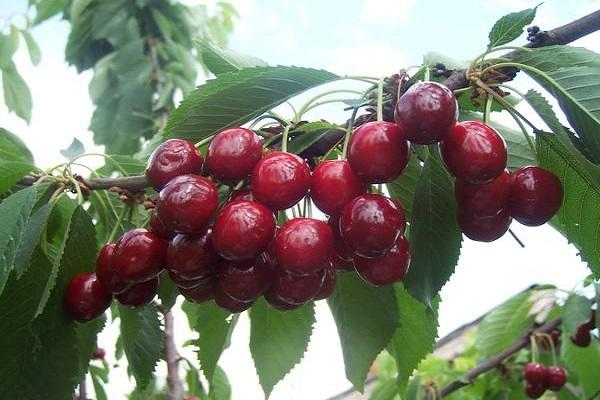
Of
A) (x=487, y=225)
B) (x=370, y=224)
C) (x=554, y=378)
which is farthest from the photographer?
(x=554, y=378)

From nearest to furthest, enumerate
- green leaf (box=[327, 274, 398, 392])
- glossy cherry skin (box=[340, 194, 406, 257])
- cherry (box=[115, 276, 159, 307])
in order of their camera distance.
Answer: glossy cherry skin (box=[340, 194, 406, 257])
cherry (box=[115, 276, 159, 307])
green leaf (box=[327, 274, 398, 392])

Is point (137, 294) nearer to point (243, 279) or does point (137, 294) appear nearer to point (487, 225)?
point (243, 279)

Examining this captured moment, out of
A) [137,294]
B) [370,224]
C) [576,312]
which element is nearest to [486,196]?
[370,224]

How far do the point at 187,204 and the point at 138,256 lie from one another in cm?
14

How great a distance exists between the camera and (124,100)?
4.36 m

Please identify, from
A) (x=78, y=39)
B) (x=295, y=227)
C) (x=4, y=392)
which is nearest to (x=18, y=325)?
(x=4, y=392)

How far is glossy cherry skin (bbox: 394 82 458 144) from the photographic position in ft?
2.49

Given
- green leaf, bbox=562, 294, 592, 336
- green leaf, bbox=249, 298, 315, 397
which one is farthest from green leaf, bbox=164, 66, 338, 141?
green leaf, bbox=562, 294, 592, 336

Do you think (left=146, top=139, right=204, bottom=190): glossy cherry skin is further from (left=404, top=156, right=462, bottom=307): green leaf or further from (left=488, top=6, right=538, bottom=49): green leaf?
(left=488, top=6, right=538, bottom=49): green leaf

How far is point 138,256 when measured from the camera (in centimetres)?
88

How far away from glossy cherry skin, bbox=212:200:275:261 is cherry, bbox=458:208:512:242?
26cm

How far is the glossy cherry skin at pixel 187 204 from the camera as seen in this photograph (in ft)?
2.60

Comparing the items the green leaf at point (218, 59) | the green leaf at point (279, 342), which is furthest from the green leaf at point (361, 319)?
the green leaf at point (218, 59)

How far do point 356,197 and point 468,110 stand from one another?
1.40ft
